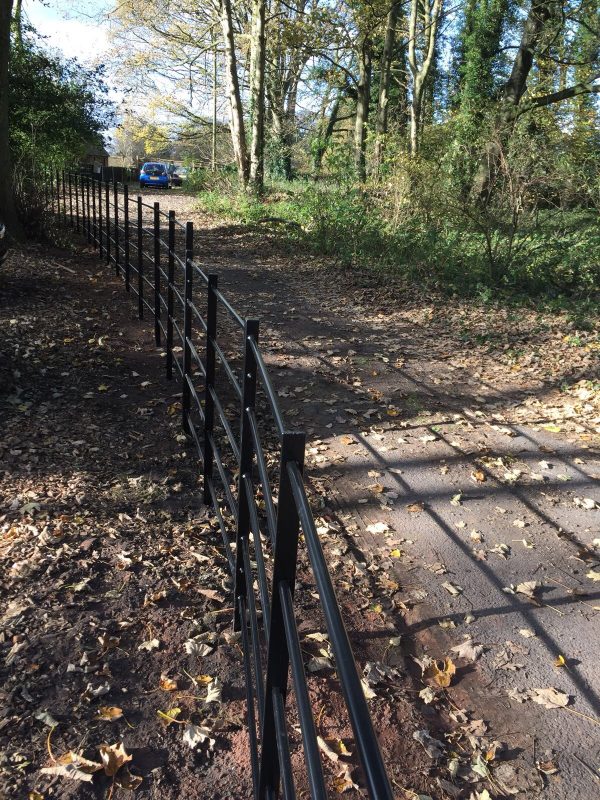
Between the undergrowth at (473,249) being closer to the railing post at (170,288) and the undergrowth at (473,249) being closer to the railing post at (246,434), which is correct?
the railing post at (170,288)

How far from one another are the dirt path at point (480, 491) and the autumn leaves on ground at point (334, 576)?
17 mm

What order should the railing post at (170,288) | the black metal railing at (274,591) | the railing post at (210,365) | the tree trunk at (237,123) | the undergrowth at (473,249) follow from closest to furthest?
the black metal railing at (274,591), the railing post at (210,365), the railing post at (170,288), the undergrowth at (473,249), the tree trunk at (237,123)

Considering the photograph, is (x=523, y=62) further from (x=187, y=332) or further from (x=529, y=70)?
(x=187, y=332)

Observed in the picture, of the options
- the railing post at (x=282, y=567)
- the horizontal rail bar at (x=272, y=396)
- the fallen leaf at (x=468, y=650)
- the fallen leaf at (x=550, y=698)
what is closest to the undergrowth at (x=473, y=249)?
the fallen leaf at (x=468, y=650)

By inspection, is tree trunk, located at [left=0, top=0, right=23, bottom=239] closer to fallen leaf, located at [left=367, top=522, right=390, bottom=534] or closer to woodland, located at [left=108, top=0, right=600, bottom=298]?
woodland, located at [left=108, top=0, right=600, bottom=298]

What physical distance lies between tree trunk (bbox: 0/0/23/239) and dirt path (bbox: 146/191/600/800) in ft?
18.6

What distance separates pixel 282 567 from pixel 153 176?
123 ft

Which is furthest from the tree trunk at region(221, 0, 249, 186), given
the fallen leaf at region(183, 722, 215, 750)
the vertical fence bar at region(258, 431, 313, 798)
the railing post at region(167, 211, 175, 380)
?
the vertical fence bar at region(258, 431, 313, 798)

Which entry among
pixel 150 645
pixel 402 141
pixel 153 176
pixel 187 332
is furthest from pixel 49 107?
pixel 153 176

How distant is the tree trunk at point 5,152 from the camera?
1112 cm

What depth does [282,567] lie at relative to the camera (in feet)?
5.13

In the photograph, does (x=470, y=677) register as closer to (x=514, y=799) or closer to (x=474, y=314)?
(x=514, y=799)

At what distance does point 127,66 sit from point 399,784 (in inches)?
1328

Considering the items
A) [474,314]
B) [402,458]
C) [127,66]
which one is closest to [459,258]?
[474,314]
